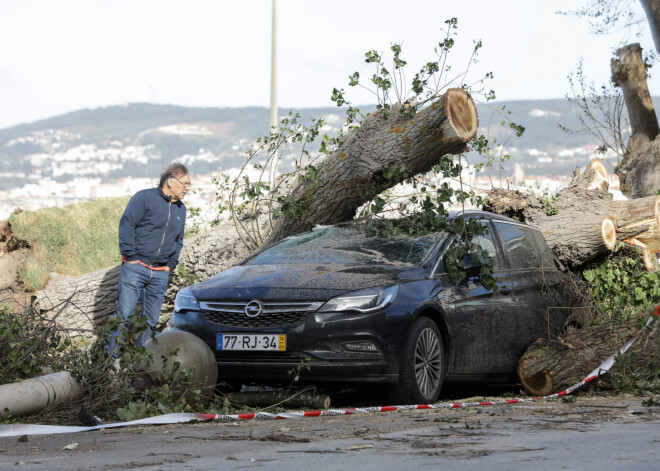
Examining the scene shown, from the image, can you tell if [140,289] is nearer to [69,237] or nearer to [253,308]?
[253,308]

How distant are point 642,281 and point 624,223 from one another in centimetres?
81

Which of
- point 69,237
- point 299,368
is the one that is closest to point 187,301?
point 299,368

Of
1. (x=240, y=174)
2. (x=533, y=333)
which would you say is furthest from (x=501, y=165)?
(x=533, y=333)

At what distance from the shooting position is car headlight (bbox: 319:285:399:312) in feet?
22.0

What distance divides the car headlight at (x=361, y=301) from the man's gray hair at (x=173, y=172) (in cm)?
345

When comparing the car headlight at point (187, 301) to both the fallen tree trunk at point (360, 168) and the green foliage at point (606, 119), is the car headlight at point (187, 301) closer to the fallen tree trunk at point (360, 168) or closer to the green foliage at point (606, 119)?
the fallen tree trunk at point (360, 168)

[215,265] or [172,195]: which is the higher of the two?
[172,195]

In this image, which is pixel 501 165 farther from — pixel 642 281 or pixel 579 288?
pixel 579 288

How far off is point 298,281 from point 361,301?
56 centimetres

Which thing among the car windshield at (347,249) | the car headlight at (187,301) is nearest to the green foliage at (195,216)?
the car windshield at (347,249)

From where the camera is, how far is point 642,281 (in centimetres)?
1197

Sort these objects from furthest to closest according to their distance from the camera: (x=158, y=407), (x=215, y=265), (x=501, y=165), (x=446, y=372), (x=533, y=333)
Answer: (x=501, y=165), (x=215, y=265), (x=533, y=333), (x=446, y=372), (x=158, y=407)

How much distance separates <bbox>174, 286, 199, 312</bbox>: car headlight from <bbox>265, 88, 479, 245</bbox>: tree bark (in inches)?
98.9

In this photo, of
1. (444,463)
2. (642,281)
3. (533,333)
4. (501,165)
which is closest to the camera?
(444,463)
